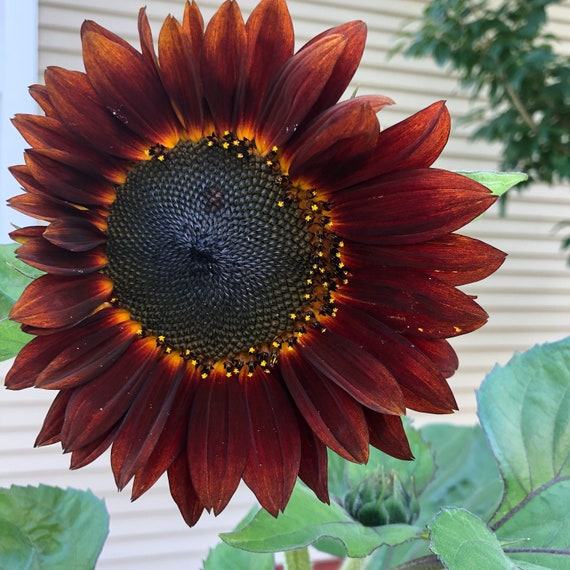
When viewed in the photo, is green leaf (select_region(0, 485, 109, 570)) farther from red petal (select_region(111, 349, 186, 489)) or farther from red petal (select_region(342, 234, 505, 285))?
red petal (select_region(342, 234, 505, 285))

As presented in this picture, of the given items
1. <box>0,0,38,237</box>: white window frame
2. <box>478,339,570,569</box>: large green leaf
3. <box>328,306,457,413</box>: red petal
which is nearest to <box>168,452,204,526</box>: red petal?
<box>328,306,457,413</box>: red petal

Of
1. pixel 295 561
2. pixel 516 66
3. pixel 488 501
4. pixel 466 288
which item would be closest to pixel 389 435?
pixel 295 561

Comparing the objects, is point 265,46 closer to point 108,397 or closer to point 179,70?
point 179,70

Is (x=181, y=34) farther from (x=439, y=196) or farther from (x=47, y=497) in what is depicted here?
(x=47, y=497)

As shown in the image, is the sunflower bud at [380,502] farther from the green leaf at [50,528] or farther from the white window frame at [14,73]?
the white window frame at [14,73]

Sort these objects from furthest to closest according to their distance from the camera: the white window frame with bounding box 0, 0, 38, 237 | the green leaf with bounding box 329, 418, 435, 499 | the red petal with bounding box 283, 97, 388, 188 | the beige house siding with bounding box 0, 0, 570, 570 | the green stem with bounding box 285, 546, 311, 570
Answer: the beige house siding with bounding box 0, 0, 570, 570 < the white window frame with bounding box 0, 0, 38, 237 < the green leaf with bounding box 329, 418, 435, 499 < the green stem with bounding box 285, 546, 311, 570 < the red petal with bounding box 283, 97, 388, 188

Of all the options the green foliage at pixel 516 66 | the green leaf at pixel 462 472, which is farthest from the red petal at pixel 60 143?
the green foliage at pixel 516 66
